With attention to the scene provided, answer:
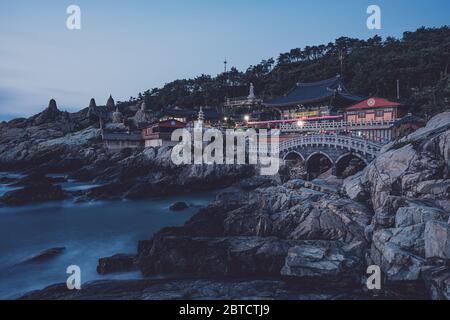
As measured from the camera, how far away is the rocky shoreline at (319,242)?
1523cm

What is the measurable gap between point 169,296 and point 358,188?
1513cm

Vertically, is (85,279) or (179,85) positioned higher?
(179,85)

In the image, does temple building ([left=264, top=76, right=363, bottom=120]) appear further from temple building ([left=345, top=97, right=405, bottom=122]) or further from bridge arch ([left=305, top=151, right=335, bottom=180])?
bridge arch ([left=305, top=151, right=335, bottom=180])

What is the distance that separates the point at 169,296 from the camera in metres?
15.2

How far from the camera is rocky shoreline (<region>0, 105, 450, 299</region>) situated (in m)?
15.2

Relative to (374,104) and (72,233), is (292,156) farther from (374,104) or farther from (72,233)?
(72,233)

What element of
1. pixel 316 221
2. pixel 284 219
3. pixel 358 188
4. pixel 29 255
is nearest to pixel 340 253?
pixel 316 221

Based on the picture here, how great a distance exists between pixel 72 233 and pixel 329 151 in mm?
24429

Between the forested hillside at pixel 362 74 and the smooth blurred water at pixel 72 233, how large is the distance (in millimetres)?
31249

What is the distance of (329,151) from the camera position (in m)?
33.1

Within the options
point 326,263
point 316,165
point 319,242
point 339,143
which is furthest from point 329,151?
point 326,263

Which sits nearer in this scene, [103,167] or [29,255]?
[29,255]

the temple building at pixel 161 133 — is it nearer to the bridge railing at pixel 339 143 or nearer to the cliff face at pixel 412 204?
the bridge railing at pixel 339 143
